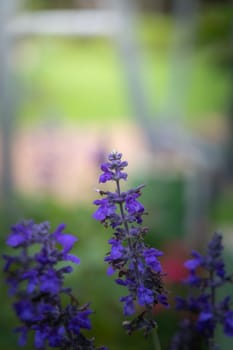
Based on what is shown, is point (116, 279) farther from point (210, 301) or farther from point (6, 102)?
point (6, 102)

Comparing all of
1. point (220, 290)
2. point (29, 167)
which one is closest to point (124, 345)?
point (220, 290)

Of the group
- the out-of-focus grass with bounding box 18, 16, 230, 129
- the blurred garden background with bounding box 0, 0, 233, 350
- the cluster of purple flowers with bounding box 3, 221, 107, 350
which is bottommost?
the cluster of purple flowers with bounding box 3, 221, 107, 350

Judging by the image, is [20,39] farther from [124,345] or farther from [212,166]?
[124,345]

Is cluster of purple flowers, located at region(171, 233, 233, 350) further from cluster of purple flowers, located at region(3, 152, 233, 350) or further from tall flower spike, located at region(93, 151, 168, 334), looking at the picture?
tall flower spike, located at region(93, 151, 168, 334)

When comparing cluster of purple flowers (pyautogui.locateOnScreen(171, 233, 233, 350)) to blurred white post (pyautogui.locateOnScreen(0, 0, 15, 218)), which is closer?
cluster of purple flowers (pyautogui.locateOnScreen(171, 233, 233, 350))

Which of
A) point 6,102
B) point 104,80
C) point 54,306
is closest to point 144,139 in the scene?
point 6,102

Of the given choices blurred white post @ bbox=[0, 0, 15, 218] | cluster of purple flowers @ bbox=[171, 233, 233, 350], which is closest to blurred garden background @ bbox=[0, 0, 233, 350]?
blurred white post @ bbox=[0, 0, 15, 218]

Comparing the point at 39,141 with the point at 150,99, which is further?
the point at 39,141

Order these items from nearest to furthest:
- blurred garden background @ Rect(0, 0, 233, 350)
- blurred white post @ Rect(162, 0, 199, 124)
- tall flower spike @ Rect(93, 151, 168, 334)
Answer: tall flower spike @ Rect(93, 151, 168, 334) < blurred garden background @ Rect(0, 0, 233, 350) < blurred white post @ Rect(162, 0, 199, 124)
